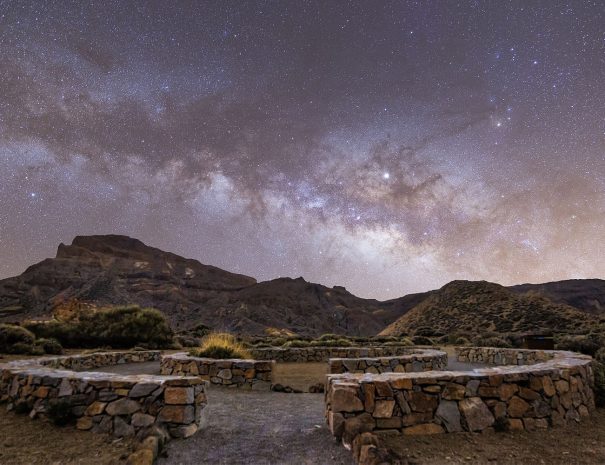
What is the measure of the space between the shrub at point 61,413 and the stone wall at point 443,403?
13.7ft

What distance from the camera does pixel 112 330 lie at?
73.9ft

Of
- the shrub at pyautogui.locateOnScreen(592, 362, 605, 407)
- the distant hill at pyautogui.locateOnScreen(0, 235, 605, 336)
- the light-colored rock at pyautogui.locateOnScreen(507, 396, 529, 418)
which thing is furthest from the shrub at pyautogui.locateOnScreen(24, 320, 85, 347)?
the shrub at pyautogui.locateOnScreen(592, 362, 605, 407)

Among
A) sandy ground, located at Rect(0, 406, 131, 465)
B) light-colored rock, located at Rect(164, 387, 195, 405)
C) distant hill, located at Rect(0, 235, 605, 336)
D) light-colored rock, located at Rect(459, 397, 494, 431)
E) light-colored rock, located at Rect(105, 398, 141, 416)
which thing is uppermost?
distant hill, located at Rect(0, 235, 605, 336)

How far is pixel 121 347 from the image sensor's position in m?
22.0

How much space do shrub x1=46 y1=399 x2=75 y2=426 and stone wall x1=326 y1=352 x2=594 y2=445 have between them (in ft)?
13.7

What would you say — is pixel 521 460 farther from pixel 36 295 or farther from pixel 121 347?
pixel 36 295

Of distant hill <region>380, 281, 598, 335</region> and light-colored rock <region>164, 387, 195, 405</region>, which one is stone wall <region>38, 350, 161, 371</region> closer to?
light-colored rock <region>164, 387, 195, 405</region>

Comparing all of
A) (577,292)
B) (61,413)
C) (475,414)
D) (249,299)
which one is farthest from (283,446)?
(577,292)

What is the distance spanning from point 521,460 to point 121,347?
21.8 metres

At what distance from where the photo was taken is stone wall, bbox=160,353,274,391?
10430 mm

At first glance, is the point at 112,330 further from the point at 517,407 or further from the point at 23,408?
the point at 517,407

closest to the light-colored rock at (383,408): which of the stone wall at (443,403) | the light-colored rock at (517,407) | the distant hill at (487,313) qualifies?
the stone wall at (443,403)

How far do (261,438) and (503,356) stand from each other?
1322 cm

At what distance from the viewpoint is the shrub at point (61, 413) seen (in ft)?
20.0
